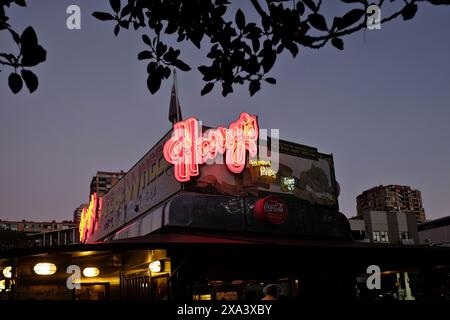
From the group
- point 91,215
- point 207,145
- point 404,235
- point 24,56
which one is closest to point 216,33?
point 24,56

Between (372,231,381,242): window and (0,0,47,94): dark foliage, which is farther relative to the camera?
(372,231,381,242): window

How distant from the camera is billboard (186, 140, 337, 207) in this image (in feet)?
58.1

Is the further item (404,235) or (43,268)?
(404,235)

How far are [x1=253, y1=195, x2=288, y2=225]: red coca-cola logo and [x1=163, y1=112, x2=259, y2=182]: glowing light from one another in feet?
5.33

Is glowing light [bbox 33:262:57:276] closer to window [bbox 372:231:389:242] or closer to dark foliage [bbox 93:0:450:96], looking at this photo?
dark foliage [bbox 93:0:450:96]

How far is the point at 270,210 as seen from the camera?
1809 cm

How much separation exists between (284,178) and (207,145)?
4.80 metres

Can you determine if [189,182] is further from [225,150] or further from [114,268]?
[114,268]

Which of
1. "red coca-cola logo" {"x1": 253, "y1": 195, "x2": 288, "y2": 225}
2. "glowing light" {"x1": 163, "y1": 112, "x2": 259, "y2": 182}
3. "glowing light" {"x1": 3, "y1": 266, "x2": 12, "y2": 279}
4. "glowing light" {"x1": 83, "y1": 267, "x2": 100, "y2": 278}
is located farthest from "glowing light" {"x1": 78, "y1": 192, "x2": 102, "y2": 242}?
"glowing light" {"x1": 3, "y1": 266, "x2": 12, "y2": 279}

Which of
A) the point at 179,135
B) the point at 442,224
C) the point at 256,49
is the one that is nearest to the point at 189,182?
the point at 179,135

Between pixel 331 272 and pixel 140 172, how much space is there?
10.1 meters

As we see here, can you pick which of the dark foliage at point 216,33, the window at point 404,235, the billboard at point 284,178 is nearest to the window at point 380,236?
the window at point 404,235

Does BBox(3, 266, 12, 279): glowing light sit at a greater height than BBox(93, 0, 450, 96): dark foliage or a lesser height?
lesser

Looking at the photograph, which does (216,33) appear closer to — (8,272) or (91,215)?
(8,272)
